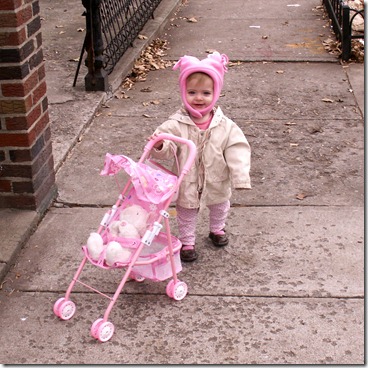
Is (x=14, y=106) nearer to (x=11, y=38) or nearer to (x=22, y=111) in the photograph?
(x=22, y=111)

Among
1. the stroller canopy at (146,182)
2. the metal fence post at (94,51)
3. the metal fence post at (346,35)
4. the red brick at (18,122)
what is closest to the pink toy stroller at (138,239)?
the stroller canopy at (146,182)

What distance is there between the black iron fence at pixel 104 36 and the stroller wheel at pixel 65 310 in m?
3.62

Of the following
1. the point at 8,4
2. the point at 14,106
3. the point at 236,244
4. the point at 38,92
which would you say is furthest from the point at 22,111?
the point at 236,244

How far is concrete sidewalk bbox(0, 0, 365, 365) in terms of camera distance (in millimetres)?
3680

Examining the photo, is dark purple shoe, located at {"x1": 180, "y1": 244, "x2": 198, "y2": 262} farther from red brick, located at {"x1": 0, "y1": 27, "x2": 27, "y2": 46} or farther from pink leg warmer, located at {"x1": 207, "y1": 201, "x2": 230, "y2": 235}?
red brick, located at {"x1": 0, "y1": 27, "x2": 27, "y2": 46}

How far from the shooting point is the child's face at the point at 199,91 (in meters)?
4.07

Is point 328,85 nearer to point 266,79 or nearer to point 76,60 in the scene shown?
point 266,79

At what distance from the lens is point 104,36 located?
799cm

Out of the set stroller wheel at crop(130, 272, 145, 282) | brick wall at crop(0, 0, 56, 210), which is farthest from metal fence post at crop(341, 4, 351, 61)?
stroller wheel at crop(130, 272, 145, 282)

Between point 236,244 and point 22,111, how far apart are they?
1.52m

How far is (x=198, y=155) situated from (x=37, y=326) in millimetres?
1244

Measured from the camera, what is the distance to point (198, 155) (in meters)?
4.18

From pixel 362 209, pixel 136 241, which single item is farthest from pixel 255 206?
pixel 136 241

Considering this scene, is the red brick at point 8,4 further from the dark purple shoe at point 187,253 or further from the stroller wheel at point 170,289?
the stroller wheel at point 170,289
